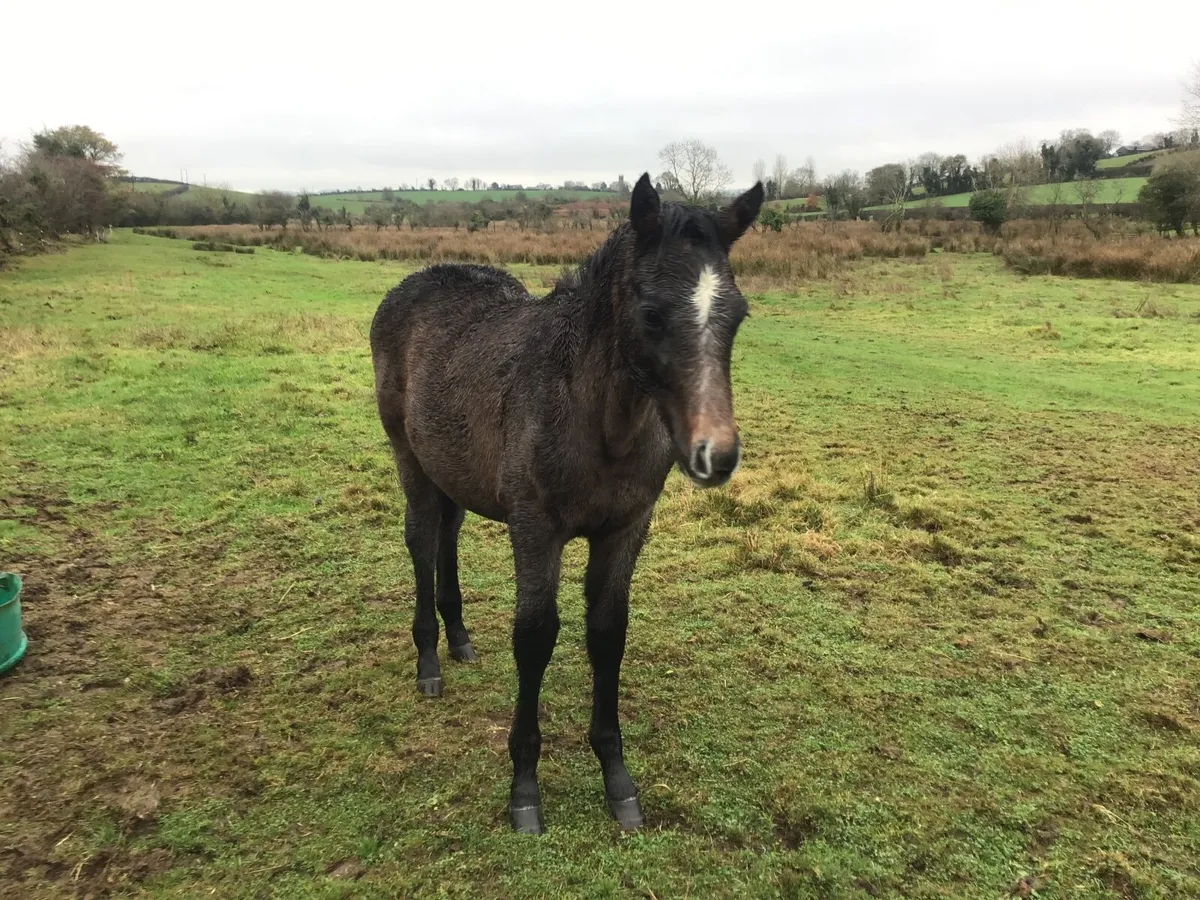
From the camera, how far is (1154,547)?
573 cm

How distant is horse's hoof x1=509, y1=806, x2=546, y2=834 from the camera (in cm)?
304

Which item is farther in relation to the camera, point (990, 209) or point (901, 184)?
point (901, 184)

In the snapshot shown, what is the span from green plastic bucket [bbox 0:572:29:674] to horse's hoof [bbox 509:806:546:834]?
3.21 metres

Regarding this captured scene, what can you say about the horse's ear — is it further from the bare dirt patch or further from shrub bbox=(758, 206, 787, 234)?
shrub bbox=(758, 206, 787, 234)

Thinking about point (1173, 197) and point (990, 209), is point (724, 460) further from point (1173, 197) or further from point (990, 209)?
point (990, 209)

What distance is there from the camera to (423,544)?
4211 mm

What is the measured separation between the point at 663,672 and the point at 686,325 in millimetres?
2729

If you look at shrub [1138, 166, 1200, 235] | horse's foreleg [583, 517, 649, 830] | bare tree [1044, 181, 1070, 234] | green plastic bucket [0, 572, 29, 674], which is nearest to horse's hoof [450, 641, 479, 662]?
horse's foreleg [583, 517, 649, 830]

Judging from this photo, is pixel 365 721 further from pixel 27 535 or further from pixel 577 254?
pixel 577 254

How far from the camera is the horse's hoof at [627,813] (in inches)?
122

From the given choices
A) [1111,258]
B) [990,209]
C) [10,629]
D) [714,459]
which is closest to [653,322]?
[714,459]

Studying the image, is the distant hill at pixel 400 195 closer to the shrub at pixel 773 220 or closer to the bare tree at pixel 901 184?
the bare tree at pixel 901 184

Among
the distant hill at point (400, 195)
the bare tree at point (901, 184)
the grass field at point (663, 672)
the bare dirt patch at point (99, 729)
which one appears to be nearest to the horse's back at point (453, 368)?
the grass field at point (663, 672)

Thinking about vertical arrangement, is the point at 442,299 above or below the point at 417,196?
below
